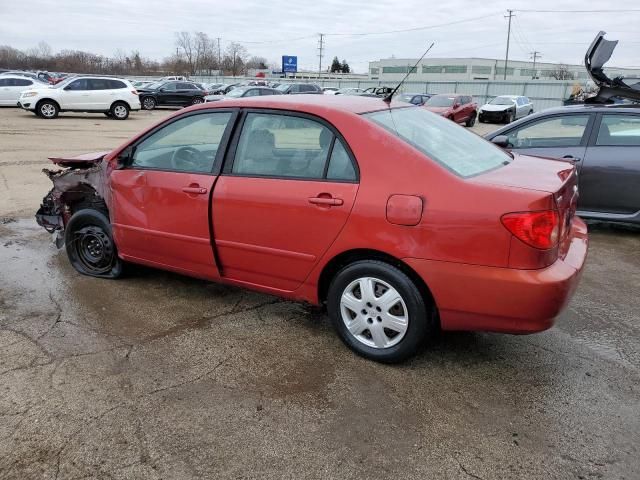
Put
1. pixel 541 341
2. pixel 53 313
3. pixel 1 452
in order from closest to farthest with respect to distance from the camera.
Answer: pixel 1 452 < pixel 541 341 < pixel 53 313

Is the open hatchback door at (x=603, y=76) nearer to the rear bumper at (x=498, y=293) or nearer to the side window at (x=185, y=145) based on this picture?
the rear bumper at (x=498, y=293)

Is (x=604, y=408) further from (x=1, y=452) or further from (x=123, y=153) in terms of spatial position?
(x=123, y=153)

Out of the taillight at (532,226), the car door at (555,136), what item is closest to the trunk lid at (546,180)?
the taillight at (532,226)

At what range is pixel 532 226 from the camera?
270 centimetres

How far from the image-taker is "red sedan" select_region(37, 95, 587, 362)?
2.78 meters

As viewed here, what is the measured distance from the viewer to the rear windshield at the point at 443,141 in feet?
10.3

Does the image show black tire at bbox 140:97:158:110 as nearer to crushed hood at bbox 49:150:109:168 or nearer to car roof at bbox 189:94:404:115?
crushed hood at bbox 49:150:109:168

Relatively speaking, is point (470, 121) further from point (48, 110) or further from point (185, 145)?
point (185, 145)

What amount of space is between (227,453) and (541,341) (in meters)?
2.28

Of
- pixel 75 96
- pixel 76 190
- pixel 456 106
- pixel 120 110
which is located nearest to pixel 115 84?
pixel 120 110

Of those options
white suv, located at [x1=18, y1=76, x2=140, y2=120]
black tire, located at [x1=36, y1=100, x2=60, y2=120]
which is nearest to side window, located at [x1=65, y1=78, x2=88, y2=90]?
white suv, located at [x1=18, y1=76, x2=140, y2=120]

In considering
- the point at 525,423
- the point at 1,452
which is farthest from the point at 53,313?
the point at 525,423

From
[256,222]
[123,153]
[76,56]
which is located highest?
[76,56]

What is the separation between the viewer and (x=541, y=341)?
3.61 metres
